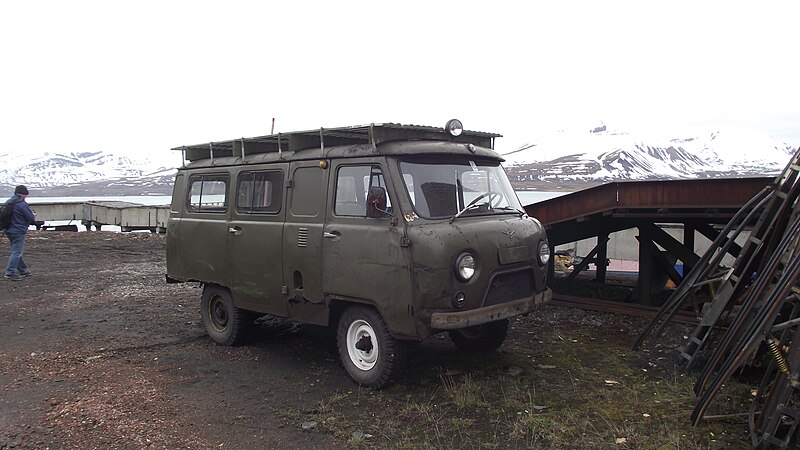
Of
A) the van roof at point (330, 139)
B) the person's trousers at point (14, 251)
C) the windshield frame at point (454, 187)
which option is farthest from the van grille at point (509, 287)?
the person's trousers at point (14, 251)

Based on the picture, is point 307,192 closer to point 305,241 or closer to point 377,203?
point 305,241

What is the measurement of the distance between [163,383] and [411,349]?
276cm

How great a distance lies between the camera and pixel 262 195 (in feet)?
21.9

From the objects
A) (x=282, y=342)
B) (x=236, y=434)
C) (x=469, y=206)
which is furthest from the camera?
(x=282, y=342)

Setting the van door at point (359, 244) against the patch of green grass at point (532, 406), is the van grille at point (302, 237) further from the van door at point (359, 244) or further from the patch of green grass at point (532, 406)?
the patch of green grass at point (532, 406)

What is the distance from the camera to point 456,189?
5.66m

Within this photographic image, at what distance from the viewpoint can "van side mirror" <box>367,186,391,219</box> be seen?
530 centimetres

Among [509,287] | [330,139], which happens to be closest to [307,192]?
[330,139]

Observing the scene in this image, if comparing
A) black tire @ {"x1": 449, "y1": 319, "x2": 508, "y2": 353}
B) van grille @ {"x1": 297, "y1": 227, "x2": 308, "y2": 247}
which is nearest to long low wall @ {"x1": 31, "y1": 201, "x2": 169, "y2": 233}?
van grille @ {"x1": 297, "y1": 227, "x2": 308, "y2": 247}

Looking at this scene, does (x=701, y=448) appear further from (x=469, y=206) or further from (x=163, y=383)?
(x=163, y=383)

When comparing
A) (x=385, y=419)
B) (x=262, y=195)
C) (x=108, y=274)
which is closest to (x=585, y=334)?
(x=385, y=419)

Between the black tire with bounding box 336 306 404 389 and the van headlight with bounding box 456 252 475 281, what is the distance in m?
0.88

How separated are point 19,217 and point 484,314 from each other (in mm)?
11256

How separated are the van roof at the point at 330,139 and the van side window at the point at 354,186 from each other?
29 cm
